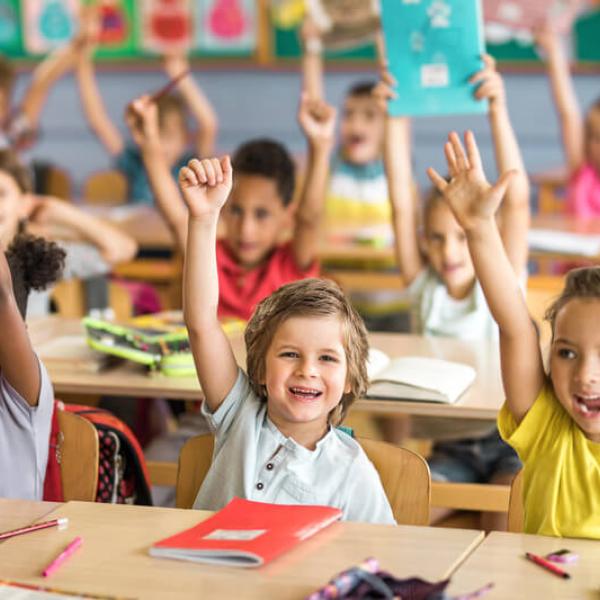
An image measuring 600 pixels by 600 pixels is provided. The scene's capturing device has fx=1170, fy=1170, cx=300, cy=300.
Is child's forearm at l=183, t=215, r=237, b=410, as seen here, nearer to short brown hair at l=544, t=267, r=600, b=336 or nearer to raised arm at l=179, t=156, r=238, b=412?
raised arm at l=179, t=156, r=238, b=412

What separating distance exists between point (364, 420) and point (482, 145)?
2957 millimetres

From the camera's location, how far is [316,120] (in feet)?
10.5

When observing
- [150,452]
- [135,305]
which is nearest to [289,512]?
[150,452]

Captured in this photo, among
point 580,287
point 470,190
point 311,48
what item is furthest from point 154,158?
point 311,48

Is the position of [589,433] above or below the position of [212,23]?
below

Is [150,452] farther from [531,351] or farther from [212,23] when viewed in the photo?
[212,23]

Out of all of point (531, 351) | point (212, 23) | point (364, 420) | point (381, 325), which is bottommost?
point (364, 420)

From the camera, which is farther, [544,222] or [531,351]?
[544,222]

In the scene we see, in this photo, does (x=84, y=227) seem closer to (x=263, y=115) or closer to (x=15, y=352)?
(x=15, y=352)

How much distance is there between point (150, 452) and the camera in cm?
296

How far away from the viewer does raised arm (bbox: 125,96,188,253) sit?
10.5ft

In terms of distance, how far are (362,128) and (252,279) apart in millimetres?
2078

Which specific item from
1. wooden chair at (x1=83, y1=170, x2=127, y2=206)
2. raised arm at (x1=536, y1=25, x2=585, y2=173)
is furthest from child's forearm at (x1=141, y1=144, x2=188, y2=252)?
wooden chair at (x1=83, y1=170, x2=127, y2=206)

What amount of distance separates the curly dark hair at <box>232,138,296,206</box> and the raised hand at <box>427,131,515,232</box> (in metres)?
1.48
